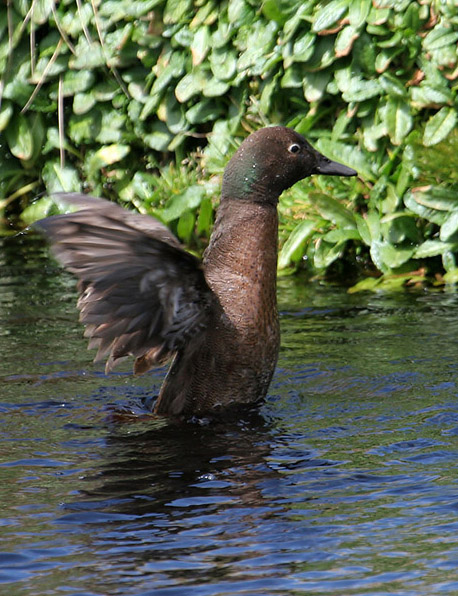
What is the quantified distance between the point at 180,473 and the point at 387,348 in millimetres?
1922

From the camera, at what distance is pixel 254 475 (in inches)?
172

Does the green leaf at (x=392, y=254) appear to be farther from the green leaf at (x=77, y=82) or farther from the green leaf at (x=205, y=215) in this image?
the green leaf at (x=77, y=82)

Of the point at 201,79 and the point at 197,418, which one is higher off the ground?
the point at 201,79

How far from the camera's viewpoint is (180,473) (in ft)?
14.5

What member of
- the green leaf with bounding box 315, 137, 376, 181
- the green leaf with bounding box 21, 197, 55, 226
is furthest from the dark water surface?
the green leaf with bounding box 21, 197, 55, 226

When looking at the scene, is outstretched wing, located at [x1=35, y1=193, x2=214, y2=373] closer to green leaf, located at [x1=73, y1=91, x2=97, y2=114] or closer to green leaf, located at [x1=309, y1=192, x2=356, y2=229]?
green leaf, located at [x1=309, y1=192, x2=356, y2=229]

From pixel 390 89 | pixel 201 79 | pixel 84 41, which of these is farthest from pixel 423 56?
pixel 84 41

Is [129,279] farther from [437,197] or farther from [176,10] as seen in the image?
[176,10]

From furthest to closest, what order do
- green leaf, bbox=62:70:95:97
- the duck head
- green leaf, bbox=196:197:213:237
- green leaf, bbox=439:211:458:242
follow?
green leaf, bbox=62:70:95:97 → green leaf, bbox=196:197:213:237 → green leaf, bbox=439:211:458:242 → the duck head

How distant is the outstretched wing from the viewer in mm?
Answer: 4207

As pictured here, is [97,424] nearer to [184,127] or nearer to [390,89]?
[390,89]

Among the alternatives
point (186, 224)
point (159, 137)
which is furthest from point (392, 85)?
point (159, 137)

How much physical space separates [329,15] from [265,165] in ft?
8.73

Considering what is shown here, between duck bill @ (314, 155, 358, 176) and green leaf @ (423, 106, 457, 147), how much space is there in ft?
5.59
